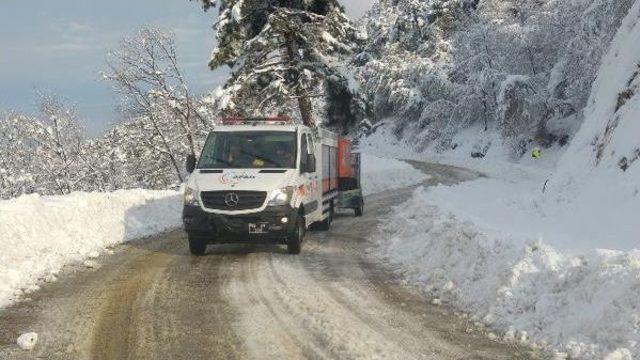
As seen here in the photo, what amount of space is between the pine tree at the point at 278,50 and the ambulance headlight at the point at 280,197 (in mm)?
13718

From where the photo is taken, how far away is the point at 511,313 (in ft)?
24.3

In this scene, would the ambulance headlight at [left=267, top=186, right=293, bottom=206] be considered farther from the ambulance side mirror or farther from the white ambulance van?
the ambulance side mirror

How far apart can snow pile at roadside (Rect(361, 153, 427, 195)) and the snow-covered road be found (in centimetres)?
1876

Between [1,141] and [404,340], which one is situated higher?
[404,340]

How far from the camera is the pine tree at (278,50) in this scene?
24.9 metres

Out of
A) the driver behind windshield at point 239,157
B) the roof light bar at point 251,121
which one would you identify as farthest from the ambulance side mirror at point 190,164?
the roof light bar at point 251,121

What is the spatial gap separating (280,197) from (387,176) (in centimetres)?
2188

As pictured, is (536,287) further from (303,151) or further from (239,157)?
(239,157)

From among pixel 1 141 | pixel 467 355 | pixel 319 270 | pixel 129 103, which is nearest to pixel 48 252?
pixel 319 270

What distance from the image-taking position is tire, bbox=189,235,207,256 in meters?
11.9

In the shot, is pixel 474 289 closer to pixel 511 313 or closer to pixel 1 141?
pixel 511 313

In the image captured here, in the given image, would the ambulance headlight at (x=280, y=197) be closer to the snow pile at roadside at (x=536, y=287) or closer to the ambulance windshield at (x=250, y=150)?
the ambulance windshield at (x=250, y=150)

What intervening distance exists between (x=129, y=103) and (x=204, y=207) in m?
28.9

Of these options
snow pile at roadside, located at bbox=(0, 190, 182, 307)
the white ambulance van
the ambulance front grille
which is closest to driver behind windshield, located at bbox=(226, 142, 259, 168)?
the white ambulance van
